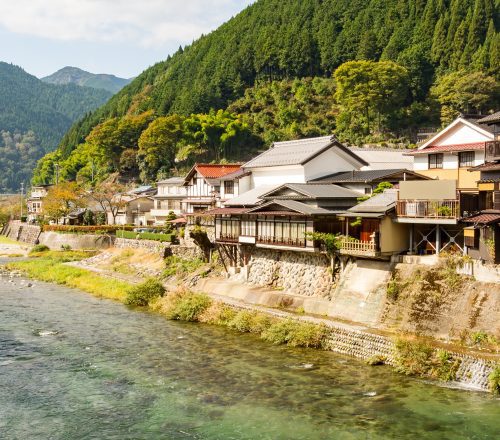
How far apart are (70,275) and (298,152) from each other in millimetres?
23897

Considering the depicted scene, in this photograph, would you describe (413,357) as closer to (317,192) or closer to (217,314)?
(217,314)

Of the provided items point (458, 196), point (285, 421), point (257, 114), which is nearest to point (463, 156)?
point (458, 196)

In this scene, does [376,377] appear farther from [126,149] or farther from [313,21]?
[313,21]

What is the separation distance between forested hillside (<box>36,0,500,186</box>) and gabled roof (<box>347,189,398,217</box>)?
1944 inches

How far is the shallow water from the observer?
18.0 metres

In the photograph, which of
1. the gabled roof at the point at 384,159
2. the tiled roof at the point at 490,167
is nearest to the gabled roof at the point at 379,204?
the tiled roof at the point at 490,167

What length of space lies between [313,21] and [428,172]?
301 feet

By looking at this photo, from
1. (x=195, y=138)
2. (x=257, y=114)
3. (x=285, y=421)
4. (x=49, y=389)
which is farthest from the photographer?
(x=257, y=114)

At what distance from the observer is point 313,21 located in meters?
119

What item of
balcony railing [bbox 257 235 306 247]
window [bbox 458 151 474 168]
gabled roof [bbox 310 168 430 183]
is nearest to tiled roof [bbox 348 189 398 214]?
gabled roof [bbox 310 168 430 183]

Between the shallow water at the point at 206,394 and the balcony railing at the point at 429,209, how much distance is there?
8937mm

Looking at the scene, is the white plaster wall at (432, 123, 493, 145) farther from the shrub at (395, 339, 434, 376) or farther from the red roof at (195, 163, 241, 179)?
the red roof at (195, 163, 241, 179)

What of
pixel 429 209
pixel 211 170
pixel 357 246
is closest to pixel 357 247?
pixel 357 246

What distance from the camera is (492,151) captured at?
2888 centimetres
